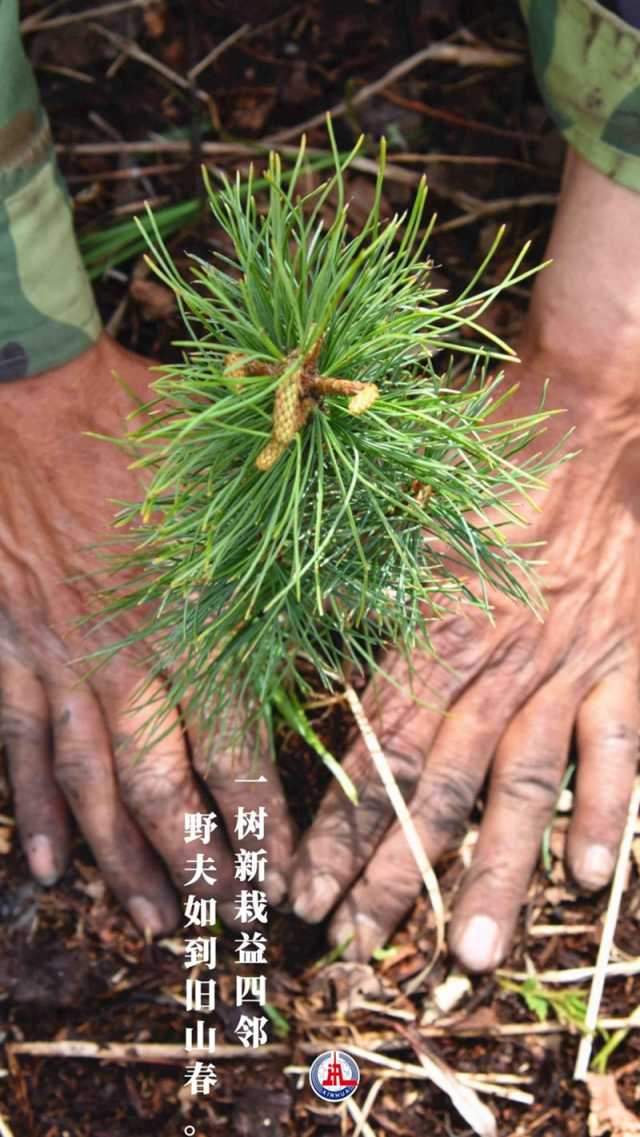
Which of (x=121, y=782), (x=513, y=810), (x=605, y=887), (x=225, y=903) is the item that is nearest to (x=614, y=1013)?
(x=605, y=887)

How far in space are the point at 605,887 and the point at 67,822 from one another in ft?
2.22

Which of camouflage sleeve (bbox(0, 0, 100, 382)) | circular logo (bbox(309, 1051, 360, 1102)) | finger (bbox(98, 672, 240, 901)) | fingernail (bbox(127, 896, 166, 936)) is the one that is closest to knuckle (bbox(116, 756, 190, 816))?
finger (bbox(98, 672, 240, 901))

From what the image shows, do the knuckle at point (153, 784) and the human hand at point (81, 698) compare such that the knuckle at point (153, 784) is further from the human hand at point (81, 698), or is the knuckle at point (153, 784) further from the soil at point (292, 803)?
the soil at point (292, 803)

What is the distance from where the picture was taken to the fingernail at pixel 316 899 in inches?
49.3

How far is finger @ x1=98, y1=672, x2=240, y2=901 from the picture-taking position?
1.28m

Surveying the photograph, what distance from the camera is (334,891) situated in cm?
126

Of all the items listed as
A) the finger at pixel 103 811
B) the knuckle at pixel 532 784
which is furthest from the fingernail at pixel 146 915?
the knuckle at pixel 532 784

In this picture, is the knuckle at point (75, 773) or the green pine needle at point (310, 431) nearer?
the green pine needle at point (310, 431)

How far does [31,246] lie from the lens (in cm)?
113

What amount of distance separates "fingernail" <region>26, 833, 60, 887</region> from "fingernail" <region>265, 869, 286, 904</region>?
0.27 meters

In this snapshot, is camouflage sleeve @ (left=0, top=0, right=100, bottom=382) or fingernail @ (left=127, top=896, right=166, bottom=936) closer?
camouflage sleeve @ (left=0, top=0, right=100, bottom=382)

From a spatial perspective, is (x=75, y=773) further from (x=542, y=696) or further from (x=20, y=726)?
(x=542, y=696)

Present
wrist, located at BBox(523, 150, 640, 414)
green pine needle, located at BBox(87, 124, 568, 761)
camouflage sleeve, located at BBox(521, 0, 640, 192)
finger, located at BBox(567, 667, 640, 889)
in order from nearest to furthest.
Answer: green pine needle, located at BBox(87, 124, 568, 761), camouflage sleeve, located at BBox(521, 0, 640, 192), wrist, located at BBox(523, 150, 640, 414), finger, located at BBox(567, 667, 640, 889)

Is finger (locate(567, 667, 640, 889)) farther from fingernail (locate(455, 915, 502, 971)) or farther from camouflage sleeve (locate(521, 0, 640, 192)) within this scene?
camouflage sleeve (locate(521, 0, 640, 192))
